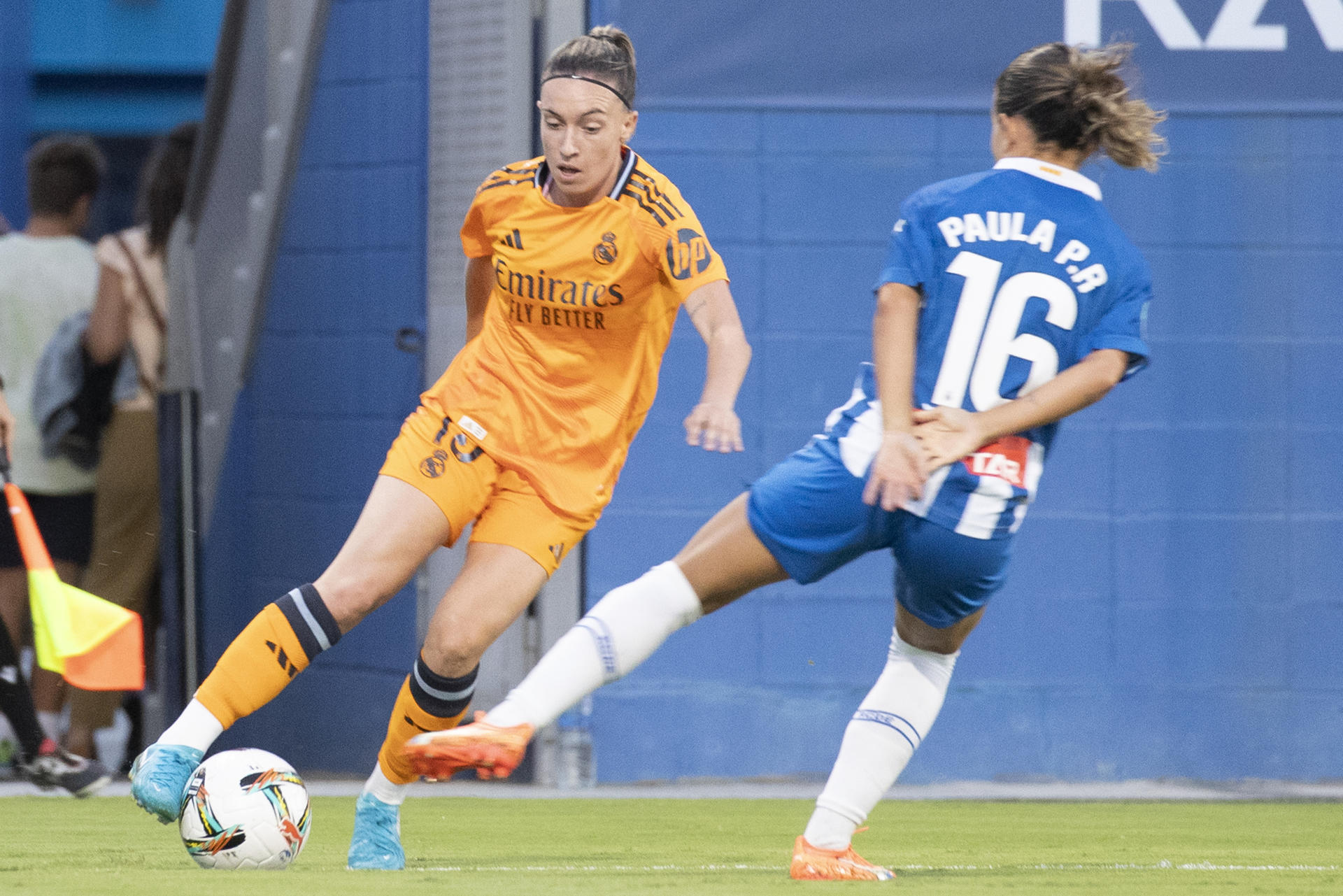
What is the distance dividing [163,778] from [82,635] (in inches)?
31.9

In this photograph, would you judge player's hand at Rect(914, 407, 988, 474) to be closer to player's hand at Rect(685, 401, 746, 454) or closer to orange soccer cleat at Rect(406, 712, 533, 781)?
player's hand at Rect(685, 401, 746, 454)

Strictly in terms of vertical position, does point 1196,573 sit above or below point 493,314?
below

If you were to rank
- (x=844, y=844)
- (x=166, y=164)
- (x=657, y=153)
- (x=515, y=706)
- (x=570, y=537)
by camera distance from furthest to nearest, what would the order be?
1. (x=166, y=164)
2. (x=657, y=153)
3. (x=570, y=537)
4. (x=844, y=844)
5. (x=515, y=706)

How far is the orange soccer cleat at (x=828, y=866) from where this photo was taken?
3811 millimetres

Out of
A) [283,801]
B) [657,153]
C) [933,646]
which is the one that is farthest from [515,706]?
[657,153]

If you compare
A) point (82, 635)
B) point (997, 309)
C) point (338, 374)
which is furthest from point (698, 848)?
point (338, 374)

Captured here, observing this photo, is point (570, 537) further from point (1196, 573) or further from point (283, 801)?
point (1196, 573)

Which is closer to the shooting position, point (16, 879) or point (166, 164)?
point (16, 879)

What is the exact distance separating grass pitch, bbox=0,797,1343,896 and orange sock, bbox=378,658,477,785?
0.80 feet

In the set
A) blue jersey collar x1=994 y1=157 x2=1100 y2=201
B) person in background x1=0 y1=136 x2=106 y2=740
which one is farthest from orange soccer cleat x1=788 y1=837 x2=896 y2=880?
person in background x1=0 y1=136 x2=106 y2=740

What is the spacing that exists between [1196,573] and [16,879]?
3905mm

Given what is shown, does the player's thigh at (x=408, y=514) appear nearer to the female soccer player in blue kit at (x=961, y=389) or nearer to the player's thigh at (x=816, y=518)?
the female soccer player in blue kit at (x=961, y=389)

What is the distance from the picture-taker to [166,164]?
6.99 meters

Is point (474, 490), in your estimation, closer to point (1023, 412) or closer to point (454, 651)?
point (454, 651)
